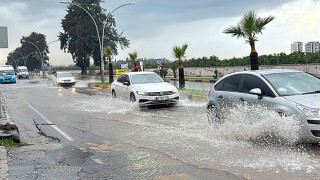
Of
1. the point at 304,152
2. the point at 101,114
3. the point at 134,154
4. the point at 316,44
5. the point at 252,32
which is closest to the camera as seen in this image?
the point at 304,152

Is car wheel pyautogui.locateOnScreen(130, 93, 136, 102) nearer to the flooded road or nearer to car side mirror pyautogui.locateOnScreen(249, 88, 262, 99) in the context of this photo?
the flooded road

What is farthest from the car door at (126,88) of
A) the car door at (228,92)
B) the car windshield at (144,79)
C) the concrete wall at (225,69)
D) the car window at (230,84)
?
the concrete wall at (225,69)

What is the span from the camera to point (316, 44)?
1826 inches

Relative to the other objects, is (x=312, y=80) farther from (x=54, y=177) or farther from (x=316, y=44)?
(x=316, y=44)

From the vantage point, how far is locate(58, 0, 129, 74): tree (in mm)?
84250

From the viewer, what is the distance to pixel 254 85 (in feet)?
30.6

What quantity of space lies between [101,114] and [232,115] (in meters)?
6.77

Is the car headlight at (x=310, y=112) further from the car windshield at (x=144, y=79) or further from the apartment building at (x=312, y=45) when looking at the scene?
the apartment building at (x=312, y=45)

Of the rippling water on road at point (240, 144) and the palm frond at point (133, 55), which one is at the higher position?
the palm frond at point (133, 55)

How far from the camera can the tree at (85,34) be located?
84250mm

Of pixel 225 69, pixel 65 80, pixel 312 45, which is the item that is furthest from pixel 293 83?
pixel 312 45

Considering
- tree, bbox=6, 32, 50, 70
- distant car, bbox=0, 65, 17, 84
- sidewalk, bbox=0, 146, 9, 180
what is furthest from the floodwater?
tree, bbox=6, 32, 50, 70

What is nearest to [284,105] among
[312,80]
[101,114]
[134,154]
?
[312,80]

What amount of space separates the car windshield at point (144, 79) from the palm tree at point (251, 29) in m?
4.85
